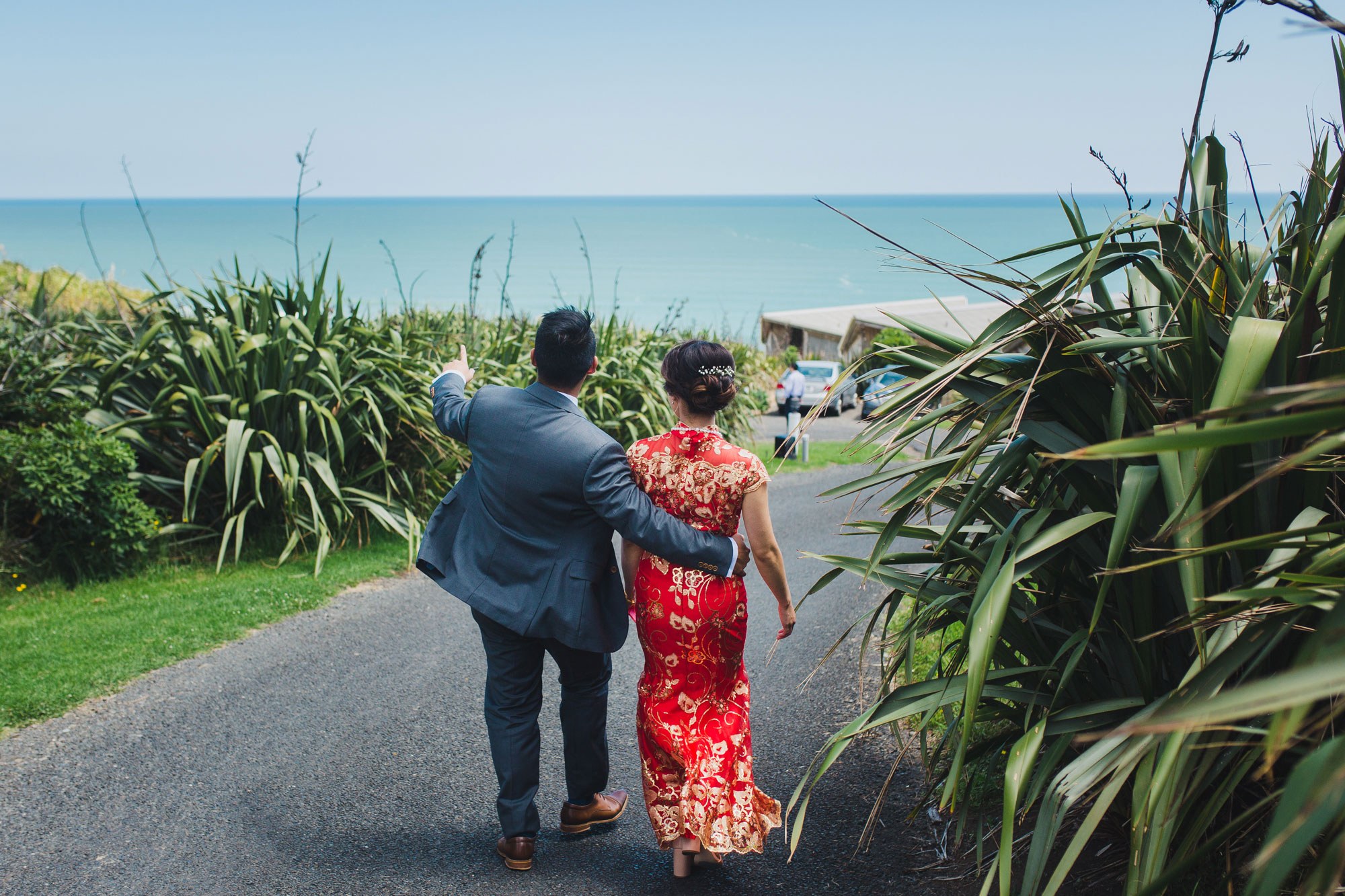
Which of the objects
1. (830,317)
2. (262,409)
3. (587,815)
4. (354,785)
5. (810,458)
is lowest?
(810,458)

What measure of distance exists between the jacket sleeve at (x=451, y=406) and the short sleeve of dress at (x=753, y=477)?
0.99 meters

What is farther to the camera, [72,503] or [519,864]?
[72,503]

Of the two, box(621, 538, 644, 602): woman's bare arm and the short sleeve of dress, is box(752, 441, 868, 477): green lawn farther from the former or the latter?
the short sleeve of dress

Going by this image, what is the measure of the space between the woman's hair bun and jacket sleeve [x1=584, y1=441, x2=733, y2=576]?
294 millimetres

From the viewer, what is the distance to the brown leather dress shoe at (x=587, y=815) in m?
3.19

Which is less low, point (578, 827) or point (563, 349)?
point (563, 349)

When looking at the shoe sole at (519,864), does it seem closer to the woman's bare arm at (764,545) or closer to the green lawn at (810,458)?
the woman's bare arm at (764,545)

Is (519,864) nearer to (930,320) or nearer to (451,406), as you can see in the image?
(451,406)

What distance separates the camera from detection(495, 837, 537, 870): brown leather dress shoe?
2.95 meters

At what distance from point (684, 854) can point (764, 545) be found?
105 cm

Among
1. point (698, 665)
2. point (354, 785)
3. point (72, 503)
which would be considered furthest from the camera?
point (72, 503)

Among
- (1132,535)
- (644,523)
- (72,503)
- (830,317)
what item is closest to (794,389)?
(72,503)

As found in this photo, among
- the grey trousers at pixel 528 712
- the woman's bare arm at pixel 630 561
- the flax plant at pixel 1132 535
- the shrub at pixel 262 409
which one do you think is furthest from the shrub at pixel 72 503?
the flax plant at pixel 1132 535

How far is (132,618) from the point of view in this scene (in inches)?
205
